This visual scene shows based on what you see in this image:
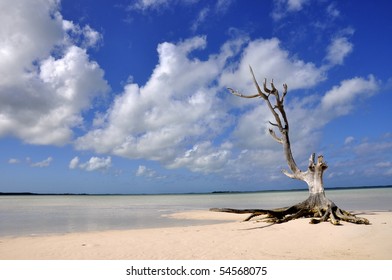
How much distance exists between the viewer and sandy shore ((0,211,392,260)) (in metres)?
7.14

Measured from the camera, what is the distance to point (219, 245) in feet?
27.0

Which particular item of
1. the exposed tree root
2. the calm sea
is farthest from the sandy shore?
the calm sea

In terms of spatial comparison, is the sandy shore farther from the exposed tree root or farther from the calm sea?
the calm sea

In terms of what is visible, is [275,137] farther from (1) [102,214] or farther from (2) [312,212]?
(1) [102,214]

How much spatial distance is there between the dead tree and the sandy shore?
1.76 metres

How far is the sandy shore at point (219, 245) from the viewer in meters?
7.14

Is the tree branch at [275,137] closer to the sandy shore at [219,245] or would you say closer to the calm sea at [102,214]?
the calm sea at [102,214]

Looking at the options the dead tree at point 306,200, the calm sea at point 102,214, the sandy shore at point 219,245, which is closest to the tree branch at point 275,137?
the dead tree at point 306,200

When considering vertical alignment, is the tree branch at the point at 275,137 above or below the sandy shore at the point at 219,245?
above

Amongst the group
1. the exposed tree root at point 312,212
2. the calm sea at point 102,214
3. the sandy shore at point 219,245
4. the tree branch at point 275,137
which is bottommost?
the calm sea at point 102,214

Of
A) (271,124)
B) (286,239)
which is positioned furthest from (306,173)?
(286,239)

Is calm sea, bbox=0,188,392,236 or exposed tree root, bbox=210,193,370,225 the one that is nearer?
exposed tree root, bbox=210,193,370,225

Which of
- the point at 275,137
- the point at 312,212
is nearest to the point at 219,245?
the point at 312,212
